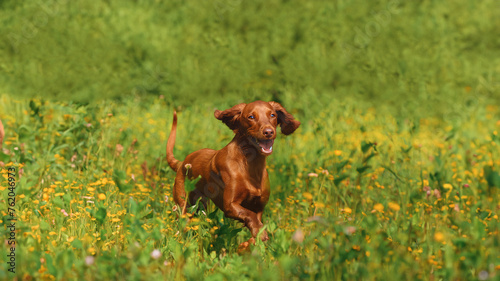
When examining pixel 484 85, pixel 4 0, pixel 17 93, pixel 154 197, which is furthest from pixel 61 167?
pixel 484 85

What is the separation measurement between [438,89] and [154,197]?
493cm

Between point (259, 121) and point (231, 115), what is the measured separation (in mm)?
295

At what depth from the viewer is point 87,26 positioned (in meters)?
7.45

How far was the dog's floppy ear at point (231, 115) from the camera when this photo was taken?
11.3 ft

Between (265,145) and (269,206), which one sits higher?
(265,145)

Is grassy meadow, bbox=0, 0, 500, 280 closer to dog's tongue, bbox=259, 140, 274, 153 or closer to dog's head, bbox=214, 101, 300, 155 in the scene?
dog's head, bbox=214, 101, 300, 155

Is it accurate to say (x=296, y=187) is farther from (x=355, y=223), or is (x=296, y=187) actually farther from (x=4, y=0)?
(x=4, y=0)

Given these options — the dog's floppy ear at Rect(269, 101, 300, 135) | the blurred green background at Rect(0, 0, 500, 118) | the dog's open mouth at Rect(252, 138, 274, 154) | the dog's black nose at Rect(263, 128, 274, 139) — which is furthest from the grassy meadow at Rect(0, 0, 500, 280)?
the dog's black nose at Rect(263, 128, 274, 139)

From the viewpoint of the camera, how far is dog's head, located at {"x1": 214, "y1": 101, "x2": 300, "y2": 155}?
3166 millimetres

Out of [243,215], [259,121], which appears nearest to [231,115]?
[259,121]

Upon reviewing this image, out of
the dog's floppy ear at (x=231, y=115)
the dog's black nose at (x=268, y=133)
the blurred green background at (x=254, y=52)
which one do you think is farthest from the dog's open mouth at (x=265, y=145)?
the blurred green background at (x=254, y=52)

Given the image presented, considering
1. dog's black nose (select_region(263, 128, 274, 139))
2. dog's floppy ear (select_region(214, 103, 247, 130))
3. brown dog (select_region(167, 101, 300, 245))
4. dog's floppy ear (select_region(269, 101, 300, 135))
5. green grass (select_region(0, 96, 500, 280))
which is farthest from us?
dog's floppy ear (select_region(269, 101, 300, 135))

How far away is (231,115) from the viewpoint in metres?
3.47

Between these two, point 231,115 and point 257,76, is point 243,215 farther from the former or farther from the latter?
point 257,76
